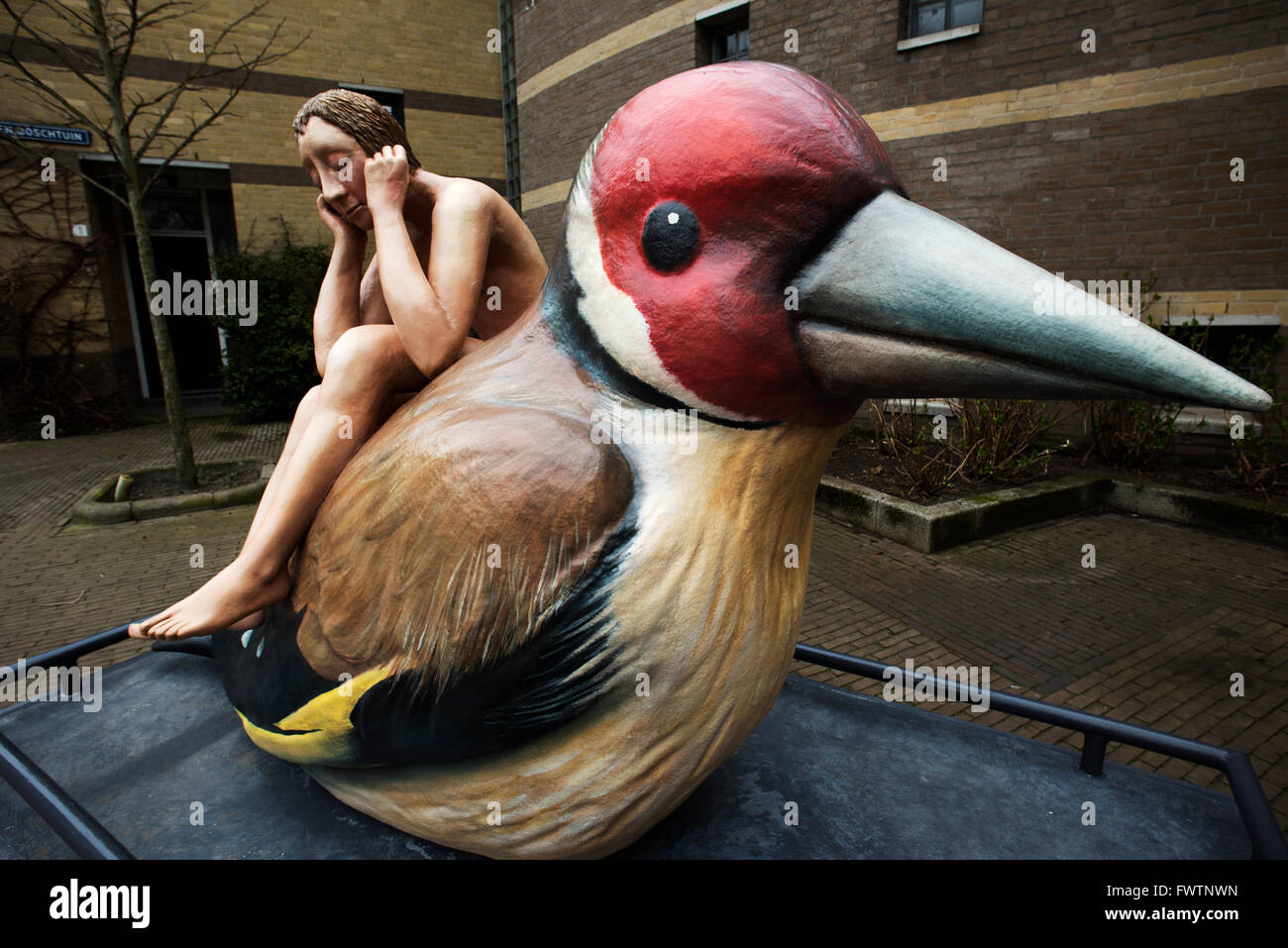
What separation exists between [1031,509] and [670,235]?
19.0 feet

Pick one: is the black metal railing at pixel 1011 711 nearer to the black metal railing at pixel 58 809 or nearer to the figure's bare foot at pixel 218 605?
the black metal railing at pixel 58 809

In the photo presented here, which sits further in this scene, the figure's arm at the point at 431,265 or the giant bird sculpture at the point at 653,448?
the figure's arm at the point at 431,265

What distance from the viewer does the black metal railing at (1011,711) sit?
152cm

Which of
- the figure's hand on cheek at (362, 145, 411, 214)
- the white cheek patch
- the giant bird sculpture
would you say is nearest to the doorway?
the figure's hand on cheek at (362, 145, 411, 214)

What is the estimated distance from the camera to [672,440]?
1.30 m

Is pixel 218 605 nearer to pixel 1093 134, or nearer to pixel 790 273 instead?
pixel 790 273

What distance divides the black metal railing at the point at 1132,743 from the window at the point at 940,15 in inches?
296

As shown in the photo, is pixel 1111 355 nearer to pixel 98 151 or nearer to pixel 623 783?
pixel 623 783

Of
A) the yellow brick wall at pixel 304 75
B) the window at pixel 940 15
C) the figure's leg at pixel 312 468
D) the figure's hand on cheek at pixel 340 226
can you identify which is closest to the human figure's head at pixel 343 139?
the figure's hand on cheek at pixel 340 226

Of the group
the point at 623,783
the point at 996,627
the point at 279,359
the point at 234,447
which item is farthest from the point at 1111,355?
the point at 279,359

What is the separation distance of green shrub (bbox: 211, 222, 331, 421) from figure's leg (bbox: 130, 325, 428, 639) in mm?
9728
